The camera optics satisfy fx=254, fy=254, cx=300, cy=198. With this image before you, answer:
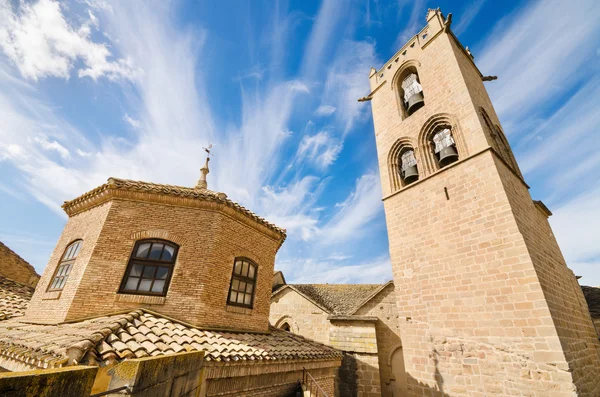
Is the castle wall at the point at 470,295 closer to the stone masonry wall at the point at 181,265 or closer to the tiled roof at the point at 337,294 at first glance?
the stone masonry wall at the point at 181,265

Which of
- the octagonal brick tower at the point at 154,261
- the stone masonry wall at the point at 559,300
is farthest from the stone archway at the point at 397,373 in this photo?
the octagonal brick tower at the point at 154,261

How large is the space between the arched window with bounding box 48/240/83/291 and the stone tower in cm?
1038

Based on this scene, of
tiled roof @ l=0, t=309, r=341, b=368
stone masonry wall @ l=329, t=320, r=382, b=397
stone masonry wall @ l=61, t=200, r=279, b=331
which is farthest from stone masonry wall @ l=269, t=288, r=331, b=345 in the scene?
tiled roof @ l=0, t=309, r=341, b=368

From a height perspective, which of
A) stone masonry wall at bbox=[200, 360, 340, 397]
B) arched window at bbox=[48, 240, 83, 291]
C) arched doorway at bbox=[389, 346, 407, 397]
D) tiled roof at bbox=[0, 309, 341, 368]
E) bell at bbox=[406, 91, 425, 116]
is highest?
bell at bbox=[406, 91, 425, 116]

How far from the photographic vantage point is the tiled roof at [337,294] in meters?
15.5

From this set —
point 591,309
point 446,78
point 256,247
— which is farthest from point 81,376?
point 591,309

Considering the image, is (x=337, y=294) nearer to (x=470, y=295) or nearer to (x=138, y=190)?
(x=470, y=295)

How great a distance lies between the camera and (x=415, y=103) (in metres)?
10.8

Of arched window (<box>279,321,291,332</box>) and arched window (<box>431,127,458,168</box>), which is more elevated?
arched window (<box>431,127,458,168</box>)

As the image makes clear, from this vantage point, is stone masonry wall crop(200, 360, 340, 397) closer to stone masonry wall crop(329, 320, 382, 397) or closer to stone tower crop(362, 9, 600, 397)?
stone tower crop(362, 9, 600, 397)

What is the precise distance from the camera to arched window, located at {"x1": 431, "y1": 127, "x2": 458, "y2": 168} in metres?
8.82

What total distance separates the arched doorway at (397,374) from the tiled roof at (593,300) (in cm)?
1227

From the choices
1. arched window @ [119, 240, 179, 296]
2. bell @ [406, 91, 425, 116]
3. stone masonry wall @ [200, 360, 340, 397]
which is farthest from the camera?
bell @ [406, 91, 425, 116]

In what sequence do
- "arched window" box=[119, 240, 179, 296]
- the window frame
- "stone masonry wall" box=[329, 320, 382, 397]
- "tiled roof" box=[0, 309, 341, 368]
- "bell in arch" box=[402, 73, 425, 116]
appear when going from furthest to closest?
"stone masonry wall" box=[329, 320, 382, 397], "bell in arch" box=[402, 73, 425, 116], the window frame, "arched window" box=[119, 240, 179, 296], "tiled roof" box=[0, 309, 341, 368]
